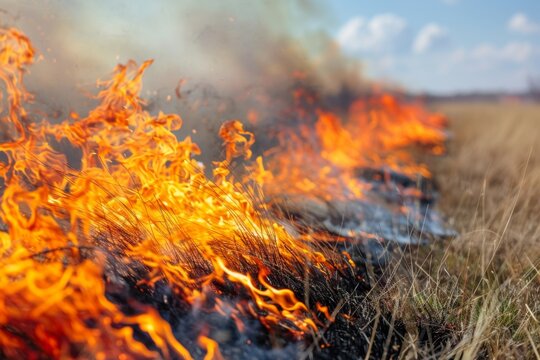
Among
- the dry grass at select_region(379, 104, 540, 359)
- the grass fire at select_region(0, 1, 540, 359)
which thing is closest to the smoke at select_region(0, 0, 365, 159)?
the grass fire at select_region(0, 1, 540, 359)

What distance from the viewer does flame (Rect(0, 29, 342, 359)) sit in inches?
79.7

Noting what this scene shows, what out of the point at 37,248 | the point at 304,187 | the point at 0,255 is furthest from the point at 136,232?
the point at 304,187

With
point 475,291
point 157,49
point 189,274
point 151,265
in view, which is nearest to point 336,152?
point 157,49

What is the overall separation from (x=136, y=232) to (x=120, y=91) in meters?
1.67

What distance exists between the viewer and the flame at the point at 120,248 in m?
2.03

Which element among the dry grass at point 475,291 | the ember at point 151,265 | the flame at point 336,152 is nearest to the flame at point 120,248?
the ember at point 151,265

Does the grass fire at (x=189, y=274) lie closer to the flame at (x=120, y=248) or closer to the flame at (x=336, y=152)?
the flame at (x=120, y=248)

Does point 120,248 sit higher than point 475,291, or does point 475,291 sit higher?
point 120,248

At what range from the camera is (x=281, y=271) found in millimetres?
2613

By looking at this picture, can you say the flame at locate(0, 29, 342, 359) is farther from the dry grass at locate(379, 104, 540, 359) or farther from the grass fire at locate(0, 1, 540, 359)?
the dry grass at locate(379, 104, 540, 359)

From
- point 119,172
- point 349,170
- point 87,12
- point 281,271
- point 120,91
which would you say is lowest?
point 349,170

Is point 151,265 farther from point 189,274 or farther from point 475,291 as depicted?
point 475,291

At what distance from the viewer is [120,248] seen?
2.60m

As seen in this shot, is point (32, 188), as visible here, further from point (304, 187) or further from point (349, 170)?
point (349, 170)
